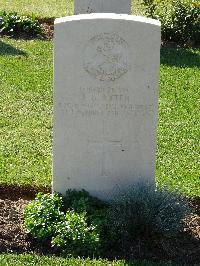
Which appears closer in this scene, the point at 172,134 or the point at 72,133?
the point at 72,133

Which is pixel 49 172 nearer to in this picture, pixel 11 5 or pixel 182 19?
pixel 182 19

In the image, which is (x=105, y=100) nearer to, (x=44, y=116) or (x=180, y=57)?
(x=44, y=116)

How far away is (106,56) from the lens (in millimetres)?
5957

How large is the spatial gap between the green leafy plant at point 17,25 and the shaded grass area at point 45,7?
1518 millimetres

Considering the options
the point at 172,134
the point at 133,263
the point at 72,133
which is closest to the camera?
the point at 133,263

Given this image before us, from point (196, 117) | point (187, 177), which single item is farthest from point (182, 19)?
point (187, 177)

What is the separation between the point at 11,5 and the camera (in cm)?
1655

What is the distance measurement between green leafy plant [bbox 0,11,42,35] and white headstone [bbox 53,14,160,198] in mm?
7669

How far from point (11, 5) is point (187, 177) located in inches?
408

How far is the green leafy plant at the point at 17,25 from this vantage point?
13.4 m

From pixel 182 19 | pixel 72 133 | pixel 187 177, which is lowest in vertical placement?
pixel 187 177

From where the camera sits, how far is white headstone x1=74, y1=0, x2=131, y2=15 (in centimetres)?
1183

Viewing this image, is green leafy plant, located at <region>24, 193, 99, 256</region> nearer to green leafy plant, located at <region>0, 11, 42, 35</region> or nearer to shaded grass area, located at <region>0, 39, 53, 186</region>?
shaded grass area, located at <region>0, 39, 53, 186</region>

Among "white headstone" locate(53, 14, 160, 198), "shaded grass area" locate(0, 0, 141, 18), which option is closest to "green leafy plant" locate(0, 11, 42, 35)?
"shaded grass area" locate(0, 0, 141, 18)
